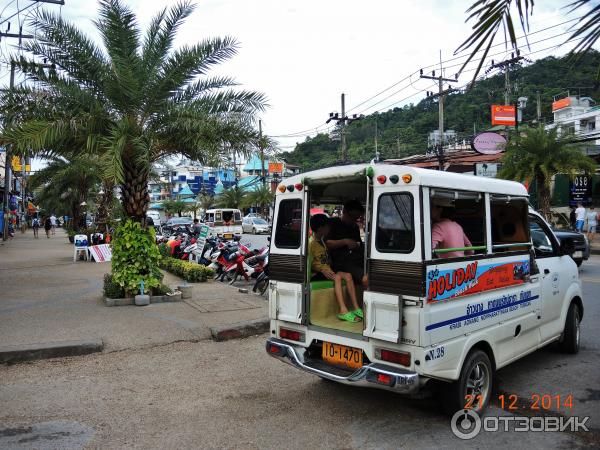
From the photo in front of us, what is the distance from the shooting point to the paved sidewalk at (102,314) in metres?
6.98

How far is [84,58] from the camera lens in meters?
9.25

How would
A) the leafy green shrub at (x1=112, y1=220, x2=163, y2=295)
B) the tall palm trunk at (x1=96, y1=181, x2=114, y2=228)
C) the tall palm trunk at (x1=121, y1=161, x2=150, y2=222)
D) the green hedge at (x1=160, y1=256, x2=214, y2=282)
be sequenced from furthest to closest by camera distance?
the tall palm trunk at (x1=96, y1=181, x2=114, y2=228) → the green hedge at (x1=160, y1=256, x2=214, y2=282) → the tall palm trunk at (x1=121, y1=161, x2=150, y2=222) → the leafy green shrub at (x1=112, y1=220, x2=163, y2=295)

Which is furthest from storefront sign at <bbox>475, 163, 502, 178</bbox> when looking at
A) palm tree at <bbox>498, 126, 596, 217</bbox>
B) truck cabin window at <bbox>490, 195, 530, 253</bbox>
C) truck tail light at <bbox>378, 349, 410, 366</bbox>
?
truck tail light at <bbox>378, 349, 410, 366</bbox>

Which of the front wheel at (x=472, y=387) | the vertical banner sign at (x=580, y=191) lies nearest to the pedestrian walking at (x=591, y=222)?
the vertical banner sign at (x=580, y=191)

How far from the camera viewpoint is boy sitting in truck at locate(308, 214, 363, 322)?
16.6 feet

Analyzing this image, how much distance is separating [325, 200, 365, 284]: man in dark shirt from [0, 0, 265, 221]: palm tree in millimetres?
4285

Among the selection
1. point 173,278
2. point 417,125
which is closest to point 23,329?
point 173,278

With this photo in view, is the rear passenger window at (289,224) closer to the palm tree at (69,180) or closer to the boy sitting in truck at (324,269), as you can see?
the boy sitting in truck at (324,269)

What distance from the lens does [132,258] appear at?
30.8 ft

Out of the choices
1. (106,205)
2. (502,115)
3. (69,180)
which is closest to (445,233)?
(106,205)

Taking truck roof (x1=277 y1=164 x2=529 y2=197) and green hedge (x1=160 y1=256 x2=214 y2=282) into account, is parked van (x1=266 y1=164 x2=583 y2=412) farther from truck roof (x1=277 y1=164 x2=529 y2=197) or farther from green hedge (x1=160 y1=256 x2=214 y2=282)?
green hedge (x1=160 y1=256 x2=214 y2=282)

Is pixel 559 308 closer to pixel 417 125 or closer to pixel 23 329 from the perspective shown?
pixel 23 329

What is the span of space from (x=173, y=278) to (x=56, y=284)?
2803 mm

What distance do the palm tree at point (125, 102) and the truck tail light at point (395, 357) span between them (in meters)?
6.05
